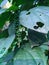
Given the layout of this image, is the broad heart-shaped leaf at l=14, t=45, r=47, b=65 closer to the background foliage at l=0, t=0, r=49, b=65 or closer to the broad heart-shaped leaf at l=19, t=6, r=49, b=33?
the background foliage at l=0, t=0, r=49, b=65

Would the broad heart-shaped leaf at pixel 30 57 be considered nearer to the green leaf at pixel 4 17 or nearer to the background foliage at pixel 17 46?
the background foliage at pixel 17 46

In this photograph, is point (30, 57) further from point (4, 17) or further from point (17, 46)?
point (4, 17)

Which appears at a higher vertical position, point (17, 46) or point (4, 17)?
point (4, 17)

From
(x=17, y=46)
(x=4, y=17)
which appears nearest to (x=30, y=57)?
(x=17, y=46)

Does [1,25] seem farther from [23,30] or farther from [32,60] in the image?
[32,60]

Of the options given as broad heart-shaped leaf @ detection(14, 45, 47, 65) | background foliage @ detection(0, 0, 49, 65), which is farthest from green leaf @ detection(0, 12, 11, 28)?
broad heart-shaped leaf @ detection(14, 45, 47, 65)

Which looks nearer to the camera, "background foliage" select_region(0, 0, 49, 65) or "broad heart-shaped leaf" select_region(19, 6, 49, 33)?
"broad heart-shaped leaf" select_region(19, 6, 49, 33)
